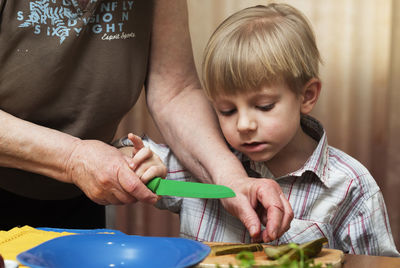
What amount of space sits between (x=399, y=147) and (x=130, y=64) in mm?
1841

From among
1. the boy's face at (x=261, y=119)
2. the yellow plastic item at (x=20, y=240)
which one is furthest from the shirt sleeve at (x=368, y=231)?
the yellow plastic item at (x=20, y=240)

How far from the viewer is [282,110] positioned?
130 centimetres

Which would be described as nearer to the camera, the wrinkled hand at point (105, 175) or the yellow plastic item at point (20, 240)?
the yellow plastic item at point (20, 240)

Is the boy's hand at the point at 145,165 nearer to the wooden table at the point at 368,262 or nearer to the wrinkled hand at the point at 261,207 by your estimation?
the wrinkled hand at the point at 261,207

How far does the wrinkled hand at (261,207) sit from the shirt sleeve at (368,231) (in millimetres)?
270

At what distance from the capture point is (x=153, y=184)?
1.09 meters

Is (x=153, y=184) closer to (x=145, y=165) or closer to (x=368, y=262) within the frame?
(x=145, y=165)

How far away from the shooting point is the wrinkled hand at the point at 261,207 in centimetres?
106

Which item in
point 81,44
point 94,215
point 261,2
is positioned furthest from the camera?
point 261,2

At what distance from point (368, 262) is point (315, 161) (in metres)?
0.42

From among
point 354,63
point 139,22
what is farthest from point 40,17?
point 354,63

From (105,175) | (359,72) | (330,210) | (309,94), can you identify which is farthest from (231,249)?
(359,72)

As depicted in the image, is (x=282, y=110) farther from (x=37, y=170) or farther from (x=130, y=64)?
(x=37, y=170)

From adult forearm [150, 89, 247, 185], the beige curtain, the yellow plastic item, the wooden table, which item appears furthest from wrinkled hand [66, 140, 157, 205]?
the beige curtain
